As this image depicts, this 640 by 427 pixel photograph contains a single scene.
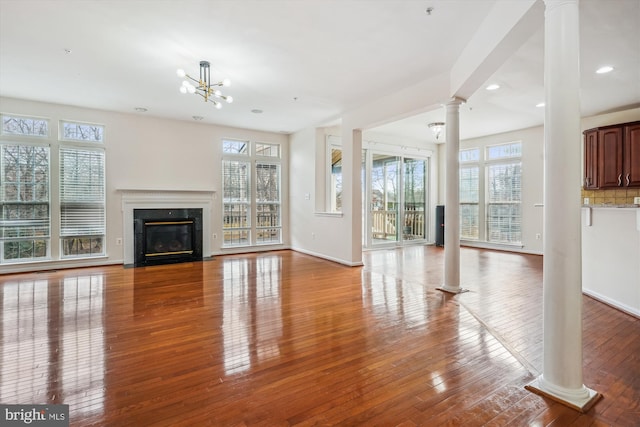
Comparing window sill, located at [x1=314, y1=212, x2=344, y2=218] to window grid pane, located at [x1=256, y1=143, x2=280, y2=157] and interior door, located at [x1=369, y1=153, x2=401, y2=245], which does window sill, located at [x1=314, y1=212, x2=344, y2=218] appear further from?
window grid pane, located at [x1=256, y1=143, x2=280, y2=157]

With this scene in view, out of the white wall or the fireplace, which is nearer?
the white wall

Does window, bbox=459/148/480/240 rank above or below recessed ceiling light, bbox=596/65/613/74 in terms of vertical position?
below

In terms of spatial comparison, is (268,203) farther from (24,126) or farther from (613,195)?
(613,195)

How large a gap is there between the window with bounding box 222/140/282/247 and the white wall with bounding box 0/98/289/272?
0.22 meters

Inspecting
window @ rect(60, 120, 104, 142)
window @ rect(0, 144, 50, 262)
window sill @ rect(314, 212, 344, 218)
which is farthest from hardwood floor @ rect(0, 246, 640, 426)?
window @ rect(60, 120, 104, 142)

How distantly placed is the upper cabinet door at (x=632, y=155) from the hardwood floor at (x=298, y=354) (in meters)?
3.00

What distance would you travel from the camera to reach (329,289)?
173 inches

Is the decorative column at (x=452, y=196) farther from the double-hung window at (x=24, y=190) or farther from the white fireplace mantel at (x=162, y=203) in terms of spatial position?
the double-hung window at (x=24, y=190)

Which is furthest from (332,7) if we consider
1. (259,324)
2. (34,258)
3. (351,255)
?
(34,258)

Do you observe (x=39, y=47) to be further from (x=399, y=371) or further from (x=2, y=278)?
(x=399, y=371)

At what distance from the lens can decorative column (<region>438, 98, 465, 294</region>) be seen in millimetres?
4207

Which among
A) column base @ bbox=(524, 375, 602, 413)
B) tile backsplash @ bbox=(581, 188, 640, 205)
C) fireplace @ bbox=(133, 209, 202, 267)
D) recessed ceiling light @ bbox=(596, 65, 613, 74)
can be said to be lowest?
column base @ bbox=(524, 375, 602, 413)

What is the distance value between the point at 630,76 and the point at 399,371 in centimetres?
510

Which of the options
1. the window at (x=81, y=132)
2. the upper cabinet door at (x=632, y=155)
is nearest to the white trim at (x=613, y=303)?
the upper cabinet door at (x=632, y=155)
